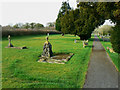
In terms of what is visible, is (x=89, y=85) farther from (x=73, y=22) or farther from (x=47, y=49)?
(x=73, y=22)

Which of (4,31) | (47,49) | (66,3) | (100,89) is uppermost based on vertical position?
(66,3)

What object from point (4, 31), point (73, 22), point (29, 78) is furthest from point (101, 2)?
point (4, 31)

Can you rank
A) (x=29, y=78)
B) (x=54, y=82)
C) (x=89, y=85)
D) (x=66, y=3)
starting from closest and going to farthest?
(x=89, y=85) < (x=54, y=82) < (x=29, y=78) < (x=66, y=3)

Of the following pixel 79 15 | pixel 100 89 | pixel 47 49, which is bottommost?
pixel 100 89

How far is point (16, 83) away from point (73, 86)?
2.56 metres

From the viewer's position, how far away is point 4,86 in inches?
185

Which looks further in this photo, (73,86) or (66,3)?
(66,3)

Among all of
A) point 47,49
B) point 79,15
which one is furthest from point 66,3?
point 47,49

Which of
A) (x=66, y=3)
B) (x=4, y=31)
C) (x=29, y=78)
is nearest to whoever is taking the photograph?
(x=29, y=78)

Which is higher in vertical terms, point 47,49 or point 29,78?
point 47,49

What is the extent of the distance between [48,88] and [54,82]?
62 centimetres

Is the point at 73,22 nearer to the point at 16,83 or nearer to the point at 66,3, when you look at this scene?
the point at 16,83

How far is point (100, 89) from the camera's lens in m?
4.43

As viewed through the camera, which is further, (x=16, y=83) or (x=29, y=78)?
(x=29, y=78)
